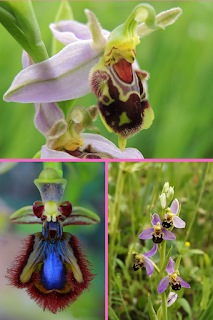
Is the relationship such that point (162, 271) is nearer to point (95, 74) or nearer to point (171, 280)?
point (171, 280)

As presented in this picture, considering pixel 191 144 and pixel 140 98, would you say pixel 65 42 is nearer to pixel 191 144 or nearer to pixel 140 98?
pixel 140 98

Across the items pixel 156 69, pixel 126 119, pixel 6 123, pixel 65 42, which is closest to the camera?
pixel 126 119

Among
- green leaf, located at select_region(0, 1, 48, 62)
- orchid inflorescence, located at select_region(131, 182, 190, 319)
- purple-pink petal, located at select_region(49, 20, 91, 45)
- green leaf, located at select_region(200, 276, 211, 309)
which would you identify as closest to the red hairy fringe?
orchid inflorescence, located at select_region(131, 182, 190, 319)

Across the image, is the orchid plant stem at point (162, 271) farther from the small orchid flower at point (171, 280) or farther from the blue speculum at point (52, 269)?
the blue speculum at point (52, 269)

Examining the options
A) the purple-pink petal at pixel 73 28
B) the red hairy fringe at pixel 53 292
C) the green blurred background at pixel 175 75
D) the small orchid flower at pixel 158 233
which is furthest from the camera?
the green blurred background at pixel 175 75

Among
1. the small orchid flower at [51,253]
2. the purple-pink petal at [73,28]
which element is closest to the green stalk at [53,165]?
the small orchid flower at [51,253]

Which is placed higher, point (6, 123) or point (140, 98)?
point (6, 123)

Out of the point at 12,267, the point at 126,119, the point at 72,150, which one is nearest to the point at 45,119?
the point at 72,150
